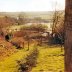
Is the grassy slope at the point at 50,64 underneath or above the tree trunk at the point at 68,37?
underneath

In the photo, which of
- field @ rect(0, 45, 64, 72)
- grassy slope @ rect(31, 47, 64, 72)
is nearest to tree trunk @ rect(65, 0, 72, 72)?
field @ rect(0, 45, 64, 72)

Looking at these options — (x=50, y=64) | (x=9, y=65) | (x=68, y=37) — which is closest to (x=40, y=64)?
(x=50, y=64)

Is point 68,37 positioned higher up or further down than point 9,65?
higher up

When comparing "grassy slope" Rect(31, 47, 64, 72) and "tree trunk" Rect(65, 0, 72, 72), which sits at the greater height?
"tree trunk" Rect(65, 0, 72, 72)

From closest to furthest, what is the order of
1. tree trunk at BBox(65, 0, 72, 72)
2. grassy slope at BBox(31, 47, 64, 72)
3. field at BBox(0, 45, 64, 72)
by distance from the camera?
1. tree trunk at BBox(65, 0, 72, 72)
2. field at BBox(0, 45, 64, 72)
3. grassy slope at BBox(31, 47, 64, 72)

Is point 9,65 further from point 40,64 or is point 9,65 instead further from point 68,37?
point 68,37

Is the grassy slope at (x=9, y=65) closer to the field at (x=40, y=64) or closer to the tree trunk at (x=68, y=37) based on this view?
the field at (x=40, y=64)

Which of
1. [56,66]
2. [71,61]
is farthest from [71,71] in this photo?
[56,66]

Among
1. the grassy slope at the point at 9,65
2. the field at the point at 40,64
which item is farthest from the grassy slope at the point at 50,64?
the grassy slope at the point at 9,65

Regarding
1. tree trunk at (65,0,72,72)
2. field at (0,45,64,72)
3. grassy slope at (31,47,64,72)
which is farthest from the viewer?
grassy slope at (31,47,64,72)

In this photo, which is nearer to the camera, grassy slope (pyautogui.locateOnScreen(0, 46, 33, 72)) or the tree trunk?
the tree trunk

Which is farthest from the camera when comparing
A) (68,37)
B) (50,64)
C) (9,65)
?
(50,64)

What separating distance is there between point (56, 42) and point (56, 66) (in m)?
13.4

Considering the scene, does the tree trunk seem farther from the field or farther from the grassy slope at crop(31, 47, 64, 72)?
the grassy slope at crop(31, 47, 64, 72)
